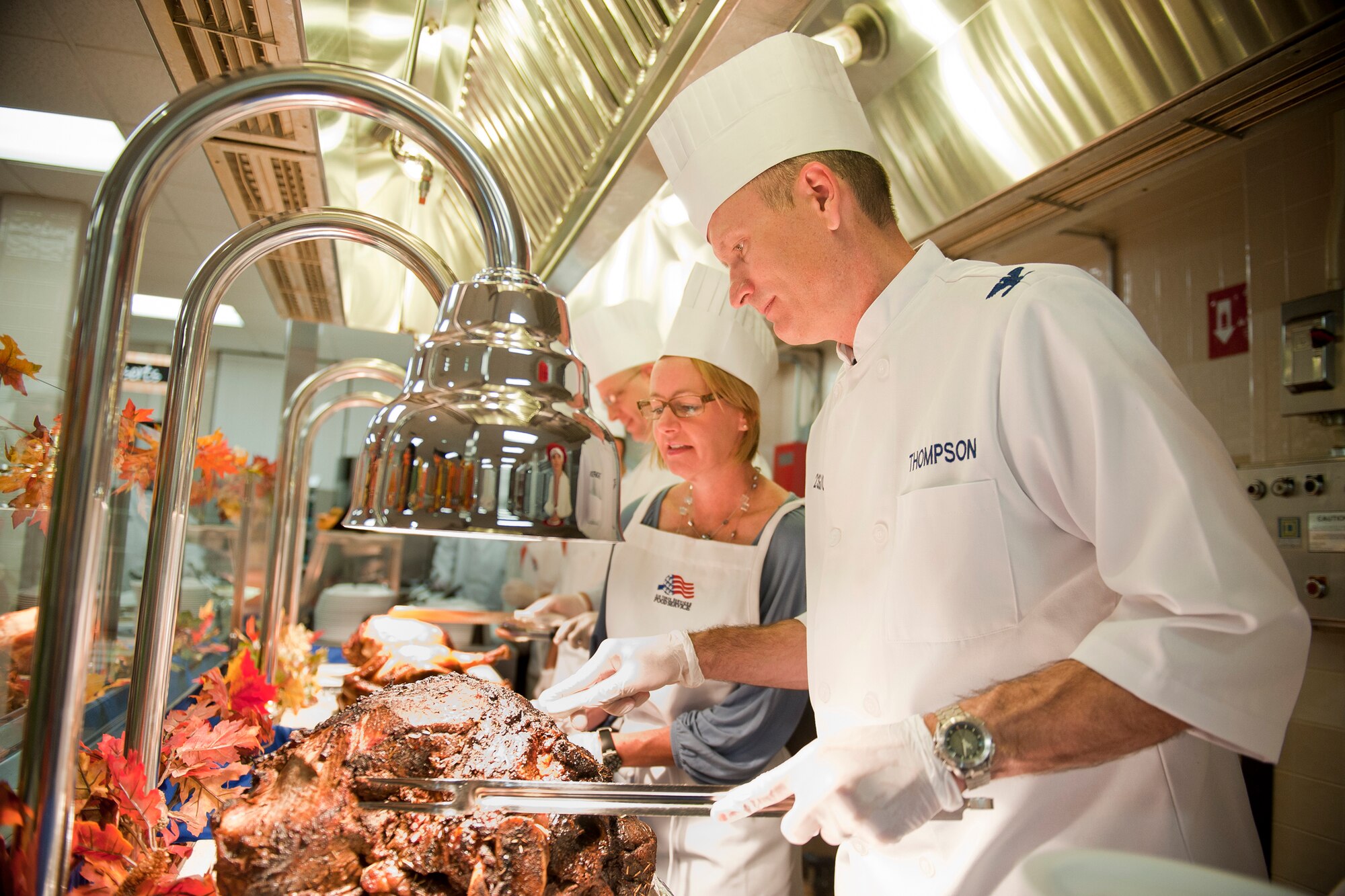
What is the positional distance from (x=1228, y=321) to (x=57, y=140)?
271cm

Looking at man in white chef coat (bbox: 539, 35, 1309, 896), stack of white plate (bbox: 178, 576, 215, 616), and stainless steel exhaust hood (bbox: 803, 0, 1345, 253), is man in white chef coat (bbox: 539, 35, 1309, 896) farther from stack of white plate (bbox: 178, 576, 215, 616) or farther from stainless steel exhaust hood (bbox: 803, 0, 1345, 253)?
stack of white plate (bbox: 178, 576, 215, 616)

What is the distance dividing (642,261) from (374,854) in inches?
120

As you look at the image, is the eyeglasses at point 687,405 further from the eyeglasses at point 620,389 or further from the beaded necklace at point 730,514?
the eyeglasses at point 620,389

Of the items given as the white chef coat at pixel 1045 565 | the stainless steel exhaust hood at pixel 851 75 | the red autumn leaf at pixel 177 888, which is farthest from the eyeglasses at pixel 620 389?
the red autumn leaf at pixel 177 888

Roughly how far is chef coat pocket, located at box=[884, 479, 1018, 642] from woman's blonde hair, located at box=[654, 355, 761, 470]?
1.09m

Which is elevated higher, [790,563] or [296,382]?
[296,382]

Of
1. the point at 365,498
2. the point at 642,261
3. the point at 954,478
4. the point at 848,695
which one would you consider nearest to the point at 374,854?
the point at 365,498

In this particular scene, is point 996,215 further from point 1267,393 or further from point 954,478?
point 954,478

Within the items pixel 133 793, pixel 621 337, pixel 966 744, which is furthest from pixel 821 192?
pixel 621 337

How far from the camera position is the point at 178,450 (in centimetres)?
110

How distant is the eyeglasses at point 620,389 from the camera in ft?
11.1

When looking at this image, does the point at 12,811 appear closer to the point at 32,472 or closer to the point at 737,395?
the point at 32,472

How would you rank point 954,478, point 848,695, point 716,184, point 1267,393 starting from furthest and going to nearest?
1. point 1267,393
2. point 716,184
3. point 848,695
4. point 954,478

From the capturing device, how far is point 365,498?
31.3 inches
